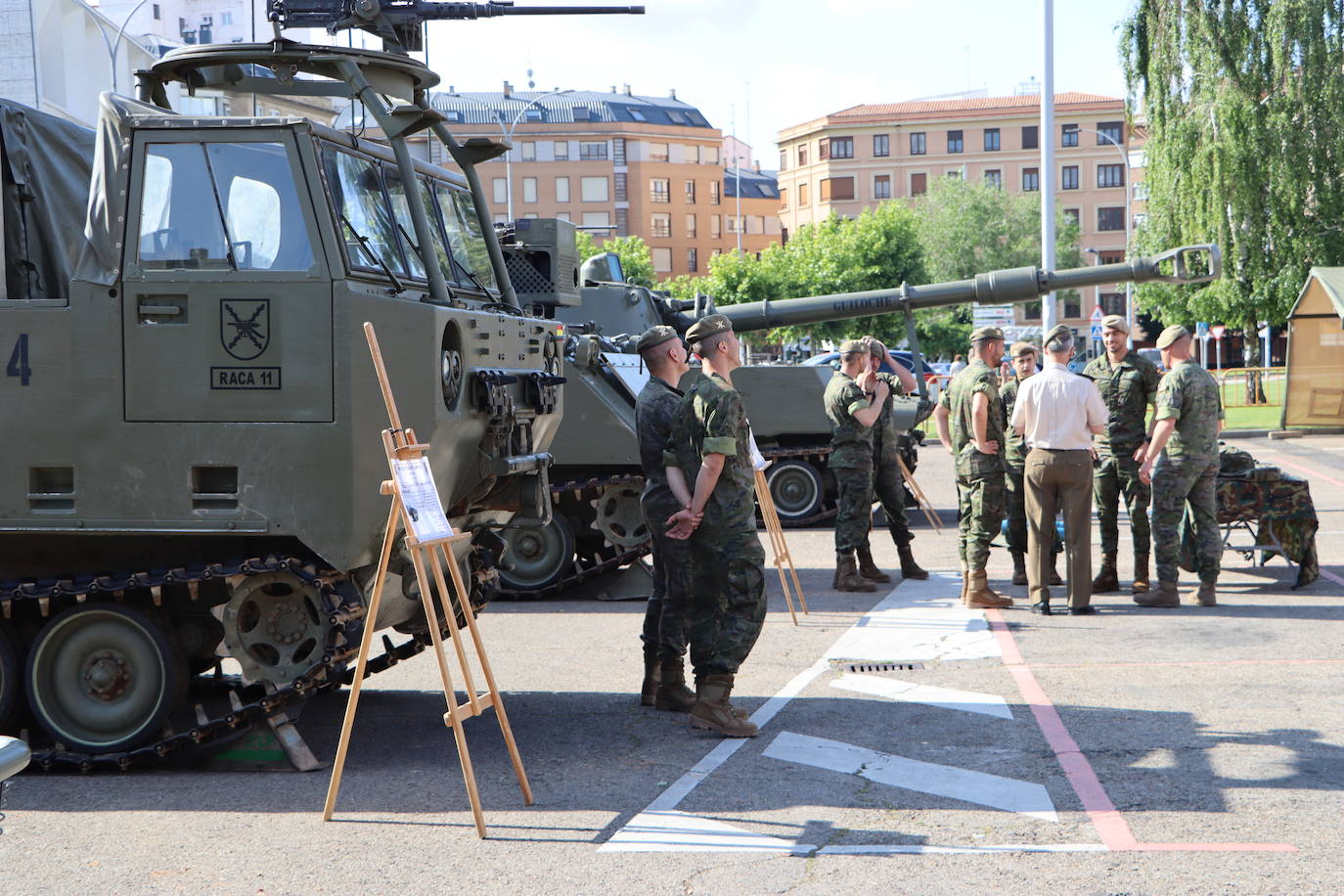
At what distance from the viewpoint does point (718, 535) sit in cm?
724

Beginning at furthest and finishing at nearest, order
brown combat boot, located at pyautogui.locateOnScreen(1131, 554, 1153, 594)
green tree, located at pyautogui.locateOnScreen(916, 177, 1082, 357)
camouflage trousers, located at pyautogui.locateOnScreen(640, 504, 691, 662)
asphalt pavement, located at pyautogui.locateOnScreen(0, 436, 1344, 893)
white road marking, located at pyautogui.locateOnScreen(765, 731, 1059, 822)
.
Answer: green tree, located at pyautogui.locateOnScreen(916, 177, 1082, 357) < brown combat boot, located at pyautogui.locateOnScreen(1131, 554, 1153, 594) < camouflage trousers, located at pyautogui.locateOnScreen(640, 504, 691, 662) < white road marking, located at pyautogui.locateOnScreen(765, 731, 1059, 822) < asphalt pavement, located at pyautogui.locateOnScreen(0, 436, 1344, 893)

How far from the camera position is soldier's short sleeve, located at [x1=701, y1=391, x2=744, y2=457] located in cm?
713

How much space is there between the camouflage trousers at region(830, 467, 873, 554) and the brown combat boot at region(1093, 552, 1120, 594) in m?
1.77

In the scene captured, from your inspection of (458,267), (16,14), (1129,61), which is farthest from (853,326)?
(458,267)

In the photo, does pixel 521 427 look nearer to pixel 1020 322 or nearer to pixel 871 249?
pixel 871 249

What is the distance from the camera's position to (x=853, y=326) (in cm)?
4766

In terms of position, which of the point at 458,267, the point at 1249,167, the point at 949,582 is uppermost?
the point at 1249,167

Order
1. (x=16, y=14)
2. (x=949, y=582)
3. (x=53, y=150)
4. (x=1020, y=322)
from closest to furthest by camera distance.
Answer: (x=53, y=150) → (x=949, y=582) → (x=16, y=14) → (x=1020, y=322)

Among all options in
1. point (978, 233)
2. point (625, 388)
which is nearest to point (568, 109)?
point (978, 233)

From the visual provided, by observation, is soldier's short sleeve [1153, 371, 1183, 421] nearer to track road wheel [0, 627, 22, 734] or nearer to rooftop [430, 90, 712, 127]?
A: track road wheel [0, 627, 22, 734]

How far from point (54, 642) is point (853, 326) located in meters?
42.0

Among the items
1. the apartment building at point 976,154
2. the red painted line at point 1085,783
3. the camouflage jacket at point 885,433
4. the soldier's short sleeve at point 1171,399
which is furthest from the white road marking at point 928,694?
the apartment building at point 976,154

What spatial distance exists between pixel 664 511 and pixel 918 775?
76.1 inches

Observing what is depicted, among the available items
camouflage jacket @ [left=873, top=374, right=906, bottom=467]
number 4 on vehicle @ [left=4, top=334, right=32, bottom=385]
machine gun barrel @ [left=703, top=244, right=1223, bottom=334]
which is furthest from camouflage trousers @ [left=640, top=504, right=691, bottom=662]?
machine gun barrel @ [left=703, top=244, right=1223, bottom=334]
